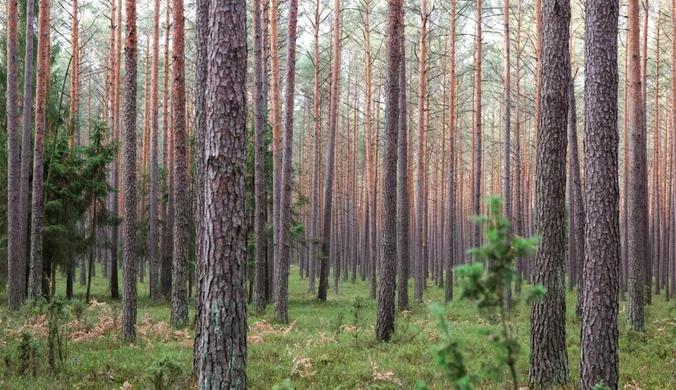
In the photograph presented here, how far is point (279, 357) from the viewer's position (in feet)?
28.0

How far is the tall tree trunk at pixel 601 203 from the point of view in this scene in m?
5.95

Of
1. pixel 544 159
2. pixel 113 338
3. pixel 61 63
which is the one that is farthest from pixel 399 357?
pixel 61 63

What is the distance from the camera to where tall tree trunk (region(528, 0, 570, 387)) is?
6773mm

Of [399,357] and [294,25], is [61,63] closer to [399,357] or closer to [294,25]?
[294,25]

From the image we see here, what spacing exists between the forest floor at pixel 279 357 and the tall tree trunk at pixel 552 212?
0.39 metres

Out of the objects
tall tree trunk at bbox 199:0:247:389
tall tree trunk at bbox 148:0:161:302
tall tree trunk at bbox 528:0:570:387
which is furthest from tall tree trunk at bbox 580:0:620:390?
tall tree trunk at bbox 148:0:161:302

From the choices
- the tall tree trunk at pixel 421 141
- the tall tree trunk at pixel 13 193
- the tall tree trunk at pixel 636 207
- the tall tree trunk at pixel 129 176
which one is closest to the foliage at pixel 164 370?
the tall tree trunk at pixel 129 176

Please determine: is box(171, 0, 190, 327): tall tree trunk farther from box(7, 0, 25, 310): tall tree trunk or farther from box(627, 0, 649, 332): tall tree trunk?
box(627, 0, 649, 332): tall tree trunk

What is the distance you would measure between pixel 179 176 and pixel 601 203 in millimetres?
8117

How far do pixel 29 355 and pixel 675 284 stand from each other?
78.6 feet

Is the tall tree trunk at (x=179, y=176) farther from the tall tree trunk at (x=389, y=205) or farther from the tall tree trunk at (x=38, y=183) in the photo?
the tall tree trunk at (x=389, y=205)

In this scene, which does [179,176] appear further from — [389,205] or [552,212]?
[552,212]

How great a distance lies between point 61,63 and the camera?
114 ft

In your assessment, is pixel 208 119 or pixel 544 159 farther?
pixel 544 159
